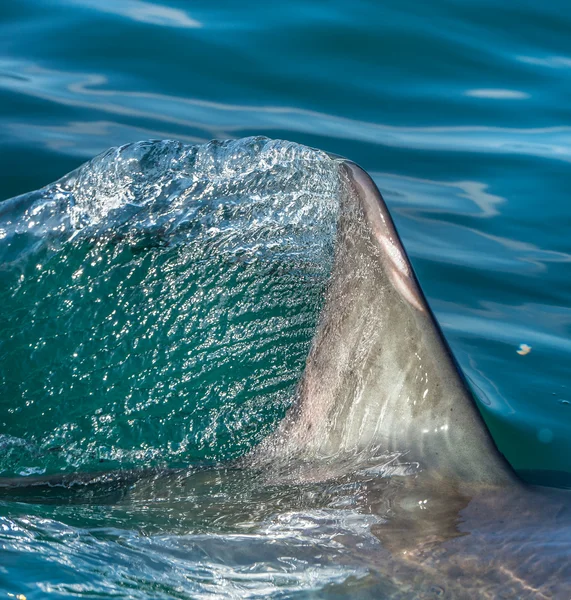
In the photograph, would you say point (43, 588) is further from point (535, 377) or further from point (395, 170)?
point (395, 170)

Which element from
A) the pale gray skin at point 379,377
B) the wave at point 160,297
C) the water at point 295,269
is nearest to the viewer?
the water at point 295,269

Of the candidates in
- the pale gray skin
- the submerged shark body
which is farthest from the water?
the pale gray skin

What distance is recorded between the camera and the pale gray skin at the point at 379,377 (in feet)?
7.77

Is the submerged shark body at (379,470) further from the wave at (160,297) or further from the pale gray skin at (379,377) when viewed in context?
the wave at (160,297)

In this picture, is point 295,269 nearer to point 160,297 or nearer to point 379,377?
point 160,297

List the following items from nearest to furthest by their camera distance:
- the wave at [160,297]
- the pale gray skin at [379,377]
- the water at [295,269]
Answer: the water at [295,269] < the pale gray skin at [379,377] < the wave at [160,297]

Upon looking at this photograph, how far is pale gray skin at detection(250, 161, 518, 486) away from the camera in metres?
2.37

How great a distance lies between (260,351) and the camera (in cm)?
332

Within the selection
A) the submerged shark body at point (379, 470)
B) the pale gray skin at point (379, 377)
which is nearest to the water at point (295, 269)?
the submerged shark body at point (379, 470)

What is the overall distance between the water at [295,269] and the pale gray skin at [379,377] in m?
0.14

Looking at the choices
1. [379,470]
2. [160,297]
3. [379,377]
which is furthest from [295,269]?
[379,470]

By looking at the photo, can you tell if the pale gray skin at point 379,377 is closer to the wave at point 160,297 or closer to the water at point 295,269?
the water at point 295,269

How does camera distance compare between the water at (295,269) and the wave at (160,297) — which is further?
the wave at (160,297)

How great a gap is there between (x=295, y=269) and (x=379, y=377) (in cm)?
96
